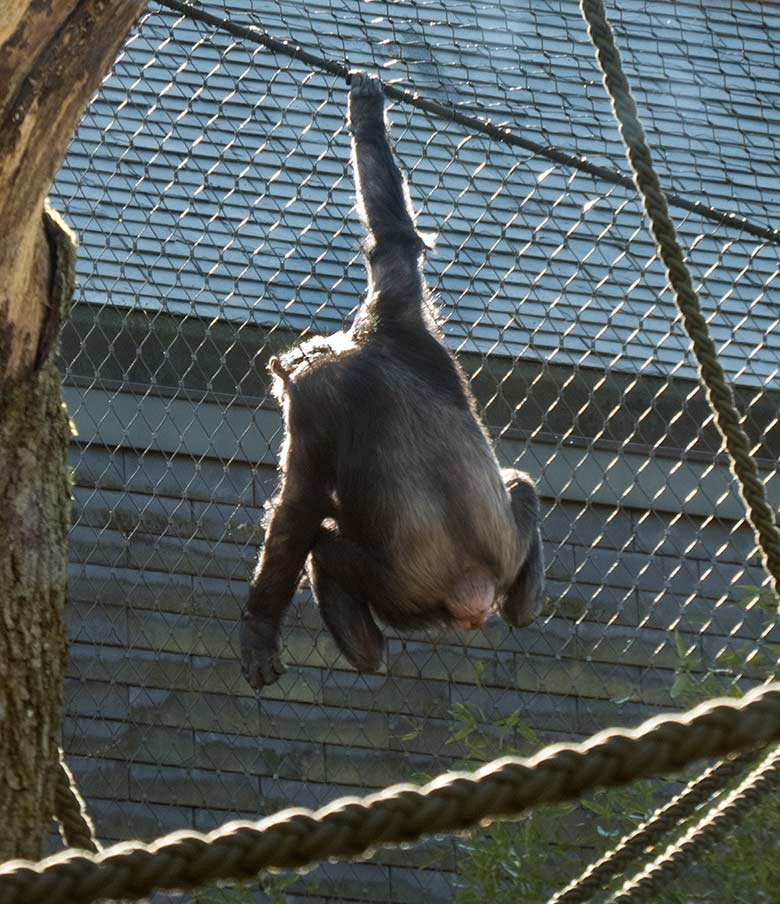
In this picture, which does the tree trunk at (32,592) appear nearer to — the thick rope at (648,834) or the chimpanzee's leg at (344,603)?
the thick rope at (648,834)

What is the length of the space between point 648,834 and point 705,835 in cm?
10

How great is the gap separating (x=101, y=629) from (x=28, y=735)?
3262 mm

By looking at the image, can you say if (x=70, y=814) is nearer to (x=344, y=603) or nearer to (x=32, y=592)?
(x=32, y=592)

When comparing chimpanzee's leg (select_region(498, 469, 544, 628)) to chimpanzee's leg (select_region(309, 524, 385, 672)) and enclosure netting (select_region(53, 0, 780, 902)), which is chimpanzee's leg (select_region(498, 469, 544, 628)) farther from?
enclosure netting (select_region(53, 0, 780, 902))

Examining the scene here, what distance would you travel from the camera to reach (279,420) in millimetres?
5695

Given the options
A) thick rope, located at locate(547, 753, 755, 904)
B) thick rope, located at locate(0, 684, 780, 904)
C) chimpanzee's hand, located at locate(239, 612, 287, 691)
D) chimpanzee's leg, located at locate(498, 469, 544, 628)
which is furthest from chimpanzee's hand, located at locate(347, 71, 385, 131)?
thick rope, located at locate(0, 684, 780, 904)

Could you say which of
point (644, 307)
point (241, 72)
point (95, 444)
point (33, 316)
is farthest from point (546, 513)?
point (33, 316)

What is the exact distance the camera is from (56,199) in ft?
18.9

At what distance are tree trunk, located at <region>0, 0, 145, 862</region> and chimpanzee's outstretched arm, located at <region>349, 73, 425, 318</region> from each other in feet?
5.26

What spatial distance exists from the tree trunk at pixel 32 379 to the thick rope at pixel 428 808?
35.8 inches

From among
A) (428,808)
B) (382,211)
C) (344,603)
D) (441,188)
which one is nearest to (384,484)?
(344,603)

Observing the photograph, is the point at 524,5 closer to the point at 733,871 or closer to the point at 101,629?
the point at 101,629

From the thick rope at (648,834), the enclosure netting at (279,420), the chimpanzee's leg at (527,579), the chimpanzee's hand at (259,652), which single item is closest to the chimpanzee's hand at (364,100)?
the chimpanzee's leg at (527,579)

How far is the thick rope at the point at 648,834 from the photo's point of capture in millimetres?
2748
